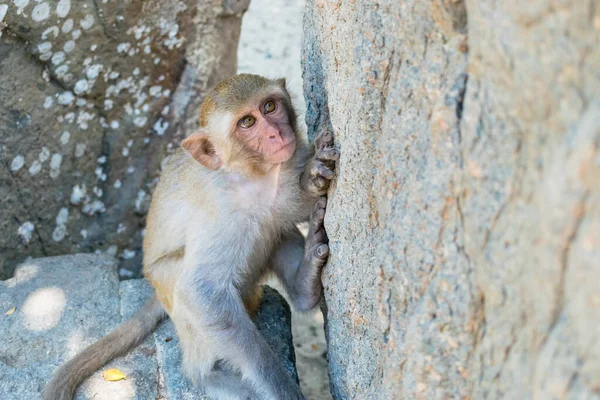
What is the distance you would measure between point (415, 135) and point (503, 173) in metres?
0.43

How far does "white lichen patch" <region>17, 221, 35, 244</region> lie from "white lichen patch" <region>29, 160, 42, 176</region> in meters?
0.28

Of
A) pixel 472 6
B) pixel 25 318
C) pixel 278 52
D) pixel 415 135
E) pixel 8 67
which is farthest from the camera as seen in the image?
pixel 278 52

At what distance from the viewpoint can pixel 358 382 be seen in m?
2.81

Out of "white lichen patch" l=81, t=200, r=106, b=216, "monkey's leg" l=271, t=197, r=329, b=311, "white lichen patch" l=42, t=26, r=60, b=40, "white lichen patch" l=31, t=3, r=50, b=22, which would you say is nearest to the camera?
"monkey's leg" l=271, t=197, r=329, b=311

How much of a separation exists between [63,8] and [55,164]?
86 centimetres

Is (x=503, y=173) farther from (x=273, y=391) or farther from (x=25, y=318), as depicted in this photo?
(x=25, y=318)

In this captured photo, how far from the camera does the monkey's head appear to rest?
3061 millimetres

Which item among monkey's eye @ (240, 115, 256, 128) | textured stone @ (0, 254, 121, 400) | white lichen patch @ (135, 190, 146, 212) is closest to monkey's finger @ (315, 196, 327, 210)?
monkey's eye @ (240, 115, 256, 128)

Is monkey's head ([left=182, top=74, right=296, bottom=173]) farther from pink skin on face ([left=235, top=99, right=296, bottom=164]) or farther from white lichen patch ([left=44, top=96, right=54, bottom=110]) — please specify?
white lichen patch ([left=44, top=96, right=54, bottom=110])

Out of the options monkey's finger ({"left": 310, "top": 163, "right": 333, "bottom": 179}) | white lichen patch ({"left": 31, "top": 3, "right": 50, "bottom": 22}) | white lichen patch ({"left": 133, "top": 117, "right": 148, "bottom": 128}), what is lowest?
white lichen patch ({"left": 133, "top": 117, "right": 148, "bottom": 128})

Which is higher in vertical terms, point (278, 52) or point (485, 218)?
point (485, 218)

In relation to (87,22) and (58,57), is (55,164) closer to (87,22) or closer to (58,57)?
(58,57)

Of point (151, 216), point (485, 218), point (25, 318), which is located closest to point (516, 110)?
point (485, 218)

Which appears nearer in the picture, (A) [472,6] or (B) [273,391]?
(A) [472,6]
